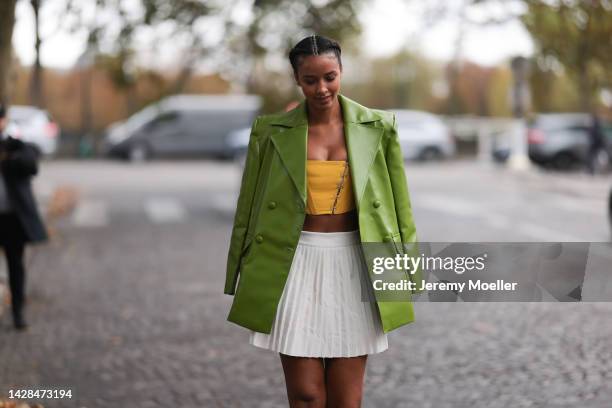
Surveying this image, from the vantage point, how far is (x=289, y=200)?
10.9 feet

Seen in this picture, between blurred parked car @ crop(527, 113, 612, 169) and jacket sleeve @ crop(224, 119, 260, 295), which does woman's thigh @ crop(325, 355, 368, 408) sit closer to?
jacket sleeve @ crop(224, 119, 260, 295)

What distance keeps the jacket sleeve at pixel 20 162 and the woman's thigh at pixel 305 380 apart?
423cm

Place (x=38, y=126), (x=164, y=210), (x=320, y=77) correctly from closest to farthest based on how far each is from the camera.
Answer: (x=320, y=77)
(x=164, y=210)
(x=38, y=126)

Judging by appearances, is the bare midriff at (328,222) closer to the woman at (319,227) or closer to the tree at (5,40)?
the woman at (319,227)

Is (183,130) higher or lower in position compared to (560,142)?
higher

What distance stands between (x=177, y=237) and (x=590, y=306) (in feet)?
23.2

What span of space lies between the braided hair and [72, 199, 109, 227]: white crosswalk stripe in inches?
504

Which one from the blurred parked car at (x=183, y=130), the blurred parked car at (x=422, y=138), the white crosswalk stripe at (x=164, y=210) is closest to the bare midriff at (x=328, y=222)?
the white crosswalk stripe at (x=164, y=210)

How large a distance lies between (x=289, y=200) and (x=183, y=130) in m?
33.9

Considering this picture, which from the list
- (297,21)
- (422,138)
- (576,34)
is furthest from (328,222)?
(422,138)

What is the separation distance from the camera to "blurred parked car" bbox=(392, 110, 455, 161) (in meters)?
34.1

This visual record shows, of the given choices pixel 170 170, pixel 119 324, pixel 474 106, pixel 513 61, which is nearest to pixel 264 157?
pixel 119 324

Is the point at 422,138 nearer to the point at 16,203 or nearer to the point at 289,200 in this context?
the point at 16,203

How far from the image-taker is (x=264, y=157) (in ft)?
11.3
